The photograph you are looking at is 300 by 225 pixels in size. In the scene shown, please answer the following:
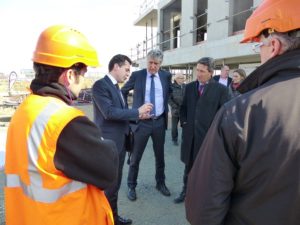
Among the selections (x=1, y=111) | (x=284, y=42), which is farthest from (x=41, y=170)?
(x=1, y=111)

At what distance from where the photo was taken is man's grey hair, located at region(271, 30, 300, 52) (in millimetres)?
1465

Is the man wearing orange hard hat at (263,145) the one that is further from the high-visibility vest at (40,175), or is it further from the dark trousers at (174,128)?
the dark trousers at (174,128)

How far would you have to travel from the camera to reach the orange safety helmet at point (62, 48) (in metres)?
1.89

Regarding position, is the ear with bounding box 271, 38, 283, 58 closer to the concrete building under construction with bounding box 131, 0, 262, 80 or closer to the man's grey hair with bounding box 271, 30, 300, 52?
the man's grey hair with bounding box 271, 30, 300, 52

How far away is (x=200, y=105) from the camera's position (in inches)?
169

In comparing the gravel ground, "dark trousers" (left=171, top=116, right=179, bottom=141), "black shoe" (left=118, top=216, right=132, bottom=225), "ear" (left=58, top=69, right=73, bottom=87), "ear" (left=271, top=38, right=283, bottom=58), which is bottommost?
the gravel ground

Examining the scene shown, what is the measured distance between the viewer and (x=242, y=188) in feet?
5.00

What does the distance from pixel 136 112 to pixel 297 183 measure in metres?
2.57

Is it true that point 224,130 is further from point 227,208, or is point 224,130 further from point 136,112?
point 136,112

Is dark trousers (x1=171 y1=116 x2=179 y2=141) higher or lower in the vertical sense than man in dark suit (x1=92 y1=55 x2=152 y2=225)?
lower

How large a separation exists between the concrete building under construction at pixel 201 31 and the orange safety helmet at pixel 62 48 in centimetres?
497

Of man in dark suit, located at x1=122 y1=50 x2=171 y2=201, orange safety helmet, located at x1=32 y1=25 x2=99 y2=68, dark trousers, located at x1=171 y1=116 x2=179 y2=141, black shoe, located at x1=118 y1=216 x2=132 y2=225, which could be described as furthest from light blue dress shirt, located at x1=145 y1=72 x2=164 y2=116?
dark trousers, located at x1=171 y1=116 x2=179 y2=141

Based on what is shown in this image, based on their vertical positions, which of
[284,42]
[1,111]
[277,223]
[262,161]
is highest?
[284,42]

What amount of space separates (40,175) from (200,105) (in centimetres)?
292
